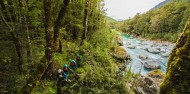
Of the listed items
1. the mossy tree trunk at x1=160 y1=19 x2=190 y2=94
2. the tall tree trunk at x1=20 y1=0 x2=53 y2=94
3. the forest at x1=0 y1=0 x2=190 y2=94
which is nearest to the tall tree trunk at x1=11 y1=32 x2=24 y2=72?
the forest at x1=0 y1=0 x2=190 y2=94

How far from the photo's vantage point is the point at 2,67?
28.7 feet

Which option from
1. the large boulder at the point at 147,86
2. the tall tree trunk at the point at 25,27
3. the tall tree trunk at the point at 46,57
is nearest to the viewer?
the tall tree trunk at the point at 46,57

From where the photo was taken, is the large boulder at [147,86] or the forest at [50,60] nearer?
the forest at [50,60]

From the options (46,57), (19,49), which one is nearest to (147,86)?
(19,49)

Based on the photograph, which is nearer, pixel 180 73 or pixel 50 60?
pixel 180 73

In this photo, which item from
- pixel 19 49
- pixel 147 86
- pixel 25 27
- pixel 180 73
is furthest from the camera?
pixel 147 86

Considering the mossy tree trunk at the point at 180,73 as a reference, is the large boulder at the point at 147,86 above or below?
below

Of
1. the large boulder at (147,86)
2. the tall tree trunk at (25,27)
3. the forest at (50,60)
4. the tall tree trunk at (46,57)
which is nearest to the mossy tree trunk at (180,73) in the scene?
the forest at (50,60)

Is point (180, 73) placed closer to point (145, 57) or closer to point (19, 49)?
point (19, 49)

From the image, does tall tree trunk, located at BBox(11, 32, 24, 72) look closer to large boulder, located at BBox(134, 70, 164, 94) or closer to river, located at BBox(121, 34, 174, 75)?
river, located at BBox(121, 34, 174, 75)

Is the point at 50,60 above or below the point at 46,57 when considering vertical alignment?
below

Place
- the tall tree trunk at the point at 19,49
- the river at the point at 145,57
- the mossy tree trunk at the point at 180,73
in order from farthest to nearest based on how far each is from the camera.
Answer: the river at the point at 145,57 → the tall tree trunk at the point at 19,49 → the mossy tree trunk at the point at 180,73

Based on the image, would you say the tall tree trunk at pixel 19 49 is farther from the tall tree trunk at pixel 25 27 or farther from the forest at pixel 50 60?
the tall tree trunk at pixel 25 27

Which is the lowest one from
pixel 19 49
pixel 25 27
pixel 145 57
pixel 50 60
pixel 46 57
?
pixel 145 57
